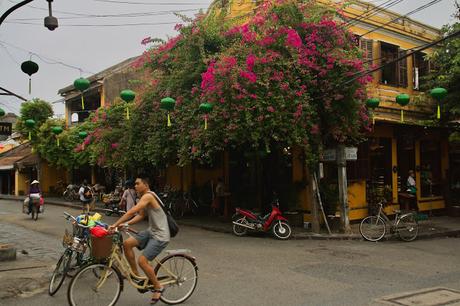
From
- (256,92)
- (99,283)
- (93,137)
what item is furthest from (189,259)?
(93,137)

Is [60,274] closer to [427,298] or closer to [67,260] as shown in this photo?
[67,260]

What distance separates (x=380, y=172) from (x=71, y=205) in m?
16.9

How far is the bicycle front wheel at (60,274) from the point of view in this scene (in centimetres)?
673

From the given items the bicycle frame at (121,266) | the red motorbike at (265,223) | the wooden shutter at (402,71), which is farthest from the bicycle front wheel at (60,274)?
the wooden shutter at (402,71)

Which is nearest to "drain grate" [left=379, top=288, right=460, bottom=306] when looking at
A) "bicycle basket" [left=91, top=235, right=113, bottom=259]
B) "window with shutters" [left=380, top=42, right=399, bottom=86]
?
"bicycle basket" [left=91, top=235, right=113, bottom=259]

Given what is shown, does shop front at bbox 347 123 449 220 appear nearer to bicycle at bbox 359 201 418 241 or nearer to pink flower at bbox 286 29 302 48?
bicycle at bbox 359 201 418 241

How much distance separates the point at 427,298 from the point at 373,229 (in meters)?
6.19

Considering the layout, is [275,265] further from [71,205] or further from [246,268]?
[71,205]

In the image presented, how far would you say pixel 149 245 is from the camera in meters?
6.16

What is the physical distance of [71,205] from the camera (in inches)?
1003

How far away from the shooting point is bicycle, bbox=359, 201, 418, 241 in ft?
41.8

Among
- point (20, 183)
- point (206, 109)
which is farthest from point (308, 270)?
point (20, 183)

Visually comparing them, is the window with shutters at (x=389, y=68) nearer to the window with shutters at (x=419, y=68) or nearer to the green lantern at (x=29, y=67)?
the window with shutters at (x=419, y=68)

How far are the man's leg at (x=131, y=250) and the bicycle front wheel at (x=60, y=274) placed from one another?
1.26 metres
